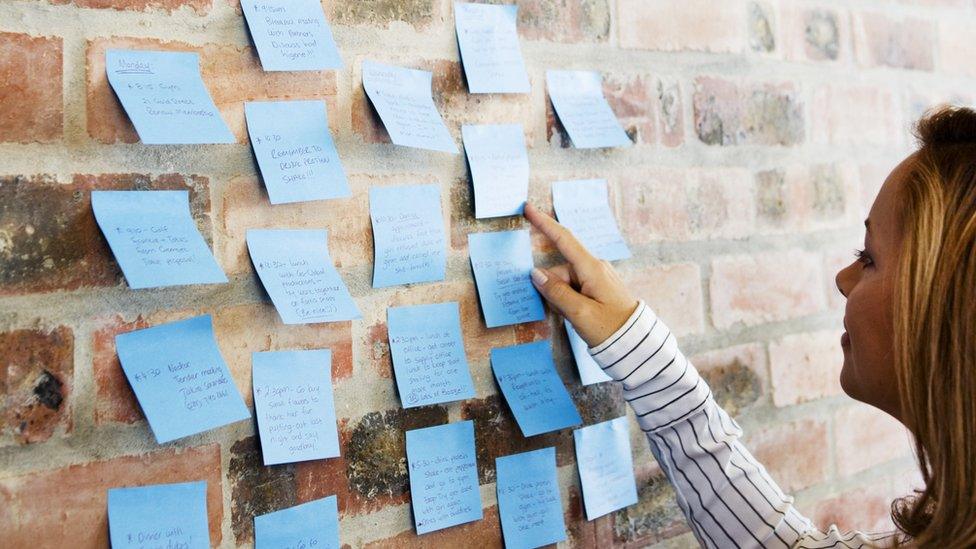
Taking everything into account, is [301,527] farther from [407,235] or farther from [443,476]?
[407,235]

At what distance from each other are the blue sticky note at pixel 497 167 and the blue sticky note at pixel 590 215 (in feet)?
0.16

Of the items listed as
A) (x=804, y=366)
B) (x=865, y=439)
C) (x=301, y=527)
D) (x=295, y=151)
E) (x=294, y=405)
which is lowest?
(x=865, y=439)

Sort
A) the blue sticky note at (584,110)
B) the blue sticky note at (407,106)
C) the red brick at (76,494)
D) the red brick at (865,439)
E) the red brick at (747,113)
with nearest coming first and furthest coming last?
1. the red brick at (76,494)
2. the blue sticky note at (407,106)
3. the blue sticky note at (584,110)
4. the red brick at (747,113)
5. the red brick at (865,439)

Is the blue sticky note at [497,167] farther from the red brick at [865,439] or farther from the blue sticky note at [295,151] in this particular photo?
the red brick at [865,439]

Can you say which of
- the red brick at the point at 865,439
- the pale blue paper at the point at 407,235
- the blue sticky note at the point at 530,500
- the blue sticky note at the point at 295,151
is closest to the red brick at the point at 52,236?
the blue sticky note at the point at 295,151

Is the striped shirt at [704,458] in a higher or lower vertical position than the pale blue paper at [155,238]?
lower

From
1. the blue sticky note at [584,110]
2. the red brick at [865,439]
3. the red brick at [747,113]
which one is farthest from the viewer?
the red brick at [865,439]

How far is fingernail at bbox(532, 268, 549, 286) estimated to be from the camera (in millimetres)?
769

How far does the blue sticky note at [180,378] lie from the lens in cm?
57

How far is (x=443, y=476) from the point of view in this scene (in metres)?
0.72

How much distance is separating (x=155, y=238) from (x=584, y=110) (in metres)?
0.46

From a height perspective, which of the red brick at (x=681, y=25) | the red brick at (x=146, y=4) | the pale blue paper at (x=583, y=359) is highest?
the red brick at (x=146, y=4)

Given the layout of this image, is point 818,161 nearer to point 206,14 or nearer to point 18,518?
point 206,14

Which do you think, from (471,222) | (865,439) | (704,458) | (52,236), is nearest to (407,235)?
(471,222)
